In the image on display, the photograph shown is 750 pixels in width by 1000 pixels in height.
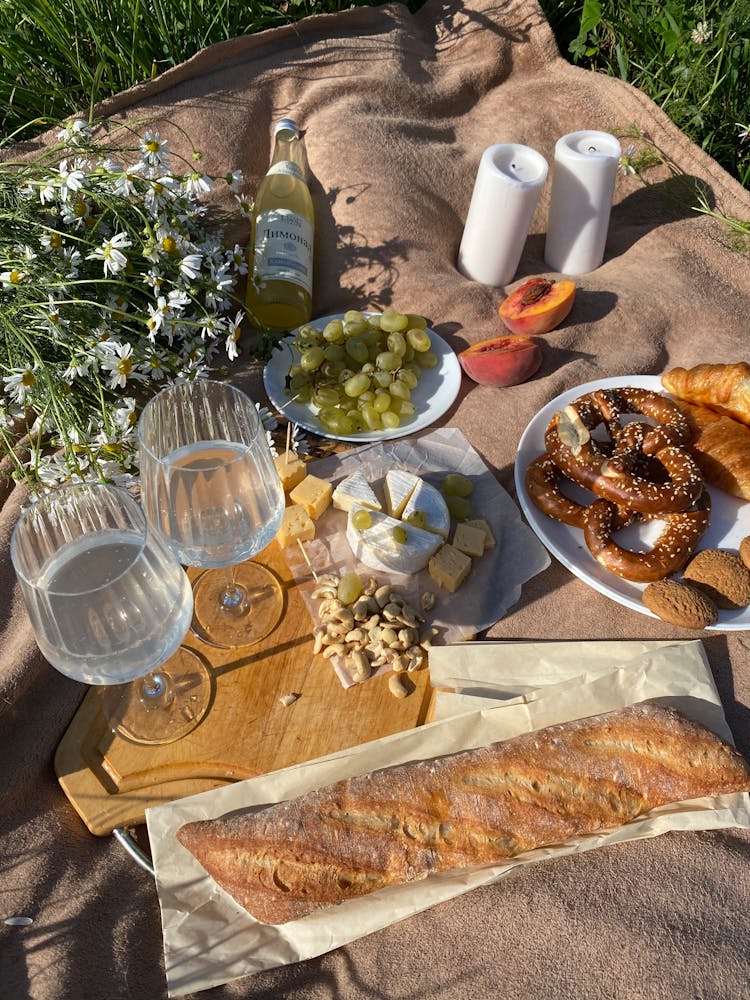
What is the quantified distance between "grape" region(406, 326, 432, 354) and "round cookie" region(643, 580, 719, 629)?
755 millimetres

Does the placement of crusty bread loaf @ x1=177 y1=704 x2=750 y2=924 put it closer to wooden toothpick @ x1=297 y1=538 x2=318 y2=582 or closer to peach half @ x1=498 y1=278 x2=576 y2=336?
wooden toothpick @ x1=297 y1=538 x2=318 y2=582

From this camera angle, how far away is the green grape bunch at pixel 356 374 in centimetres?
175

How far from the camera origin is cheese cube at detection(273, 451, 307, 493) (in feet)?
5.32

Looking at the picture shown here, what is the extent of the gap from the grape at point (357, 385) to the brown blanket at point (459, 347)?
261 mm

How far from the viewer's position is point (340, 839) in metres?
1.16

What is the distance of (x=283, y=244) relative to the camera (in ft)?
6.29

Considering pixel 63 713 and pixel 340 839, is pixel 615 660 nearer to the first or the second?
pixel 340 839

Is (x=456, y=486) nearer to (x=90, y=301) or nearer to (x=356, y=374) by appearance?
(x=356, y=374)

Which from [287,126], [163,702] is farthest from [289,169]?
[163,702]

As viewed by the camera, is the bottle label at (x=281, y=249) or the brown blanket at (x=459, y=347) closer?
the brown blanket at (x=459, y=347)

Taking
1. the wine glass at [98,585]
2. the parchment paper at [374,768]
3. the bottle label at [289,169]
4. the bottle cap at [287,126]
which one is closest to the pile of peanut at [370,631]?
the parchment paper at [374,768]

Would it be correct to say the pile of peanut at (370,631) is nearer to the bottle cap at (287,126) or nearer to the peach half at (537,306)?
the peach half at (537,306)

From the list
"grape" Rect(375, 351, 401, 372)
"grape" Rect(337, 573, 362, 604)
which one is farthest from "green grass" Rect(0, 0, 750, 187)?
"grape" Rect(337, 573, 362, 604)

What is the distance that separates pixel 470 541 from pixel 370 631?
276mm
